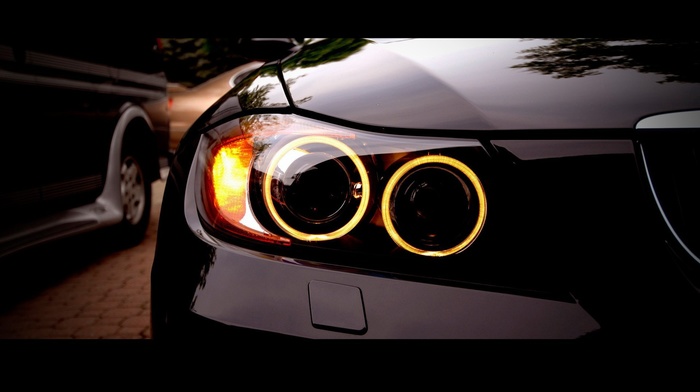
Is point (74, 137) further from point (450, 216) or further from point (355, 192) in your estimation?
point (450, 216)

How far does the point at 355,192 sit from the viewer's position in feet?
3.96

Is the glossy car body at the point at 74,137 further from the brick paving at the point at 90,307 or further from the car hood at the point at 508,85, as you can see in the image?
the car hood at the point at 508,85

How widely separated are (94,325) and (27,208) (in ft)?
2.38

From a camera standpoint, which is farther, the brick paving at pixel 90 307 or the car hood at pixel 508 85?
the brick paving at pixel 90 307

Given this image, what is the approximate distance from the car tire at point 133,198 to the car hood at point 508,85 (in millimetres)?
3369

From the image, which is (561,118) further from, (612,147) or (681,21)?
(681,21)

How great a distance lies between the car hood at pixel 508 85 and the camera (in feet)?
3.96

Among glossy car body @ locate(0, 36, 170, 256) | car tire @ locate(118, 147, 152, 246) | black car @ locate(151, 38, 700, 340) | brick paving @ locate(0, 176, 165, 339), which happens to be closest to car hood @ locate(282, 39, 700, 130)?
black car @ locate(151, 38, 700, 340)

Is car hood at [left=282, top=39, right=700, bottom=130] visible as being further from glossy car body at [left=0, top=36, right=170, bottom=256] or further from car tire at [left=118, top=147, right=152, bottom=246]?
car tire at [left=118, top=147, right=152, bottom=246]

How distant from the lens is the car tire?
464 cm

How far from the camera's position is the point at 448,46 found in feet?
5.63

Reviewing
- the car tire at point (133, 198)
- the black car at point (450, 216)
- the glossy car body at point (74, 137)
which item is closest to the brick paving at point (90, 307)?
the car tire at point (133, 198)

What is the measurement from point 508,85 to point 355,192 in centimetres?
42

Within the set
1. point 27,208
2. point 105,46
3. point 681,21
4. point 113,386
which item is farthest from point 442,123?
point 105,46
